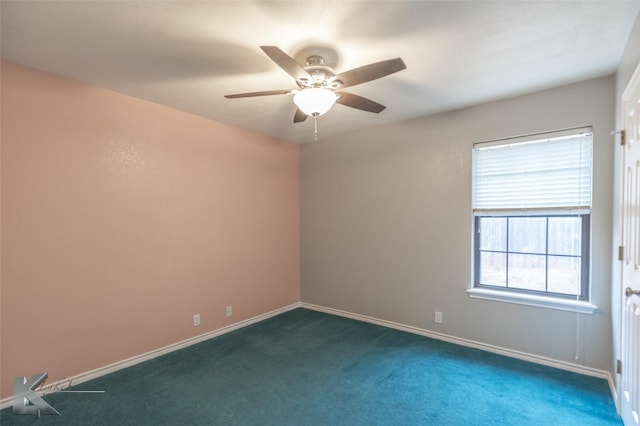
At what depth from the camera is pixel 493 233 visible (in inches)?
124

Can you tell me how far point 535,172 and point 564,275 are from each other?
0.97 meters

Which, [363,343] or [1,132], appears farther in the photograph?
[363,343]

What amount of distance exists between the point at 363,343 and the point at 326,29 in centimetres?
294

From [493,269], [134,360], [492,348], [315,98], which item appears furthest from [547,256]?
[134,360]

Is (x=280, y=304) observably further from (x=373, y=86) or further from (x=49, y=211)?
(x=373, y=86)

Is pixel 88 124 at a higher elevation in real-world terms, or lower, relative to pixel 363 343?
higher

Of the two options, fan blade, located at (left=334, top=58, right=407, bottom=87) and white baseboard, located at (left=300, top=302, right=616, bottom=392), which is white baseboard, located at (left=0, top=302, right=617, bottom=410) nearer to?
white baseboard, located at (left=300, top=302, right=616, bottom=392)

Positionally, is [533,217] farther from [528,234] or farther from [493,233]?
[493,233]

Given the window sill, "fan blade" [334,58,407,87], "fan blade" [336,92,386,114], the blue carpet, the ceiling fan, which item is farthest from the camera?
the window sill

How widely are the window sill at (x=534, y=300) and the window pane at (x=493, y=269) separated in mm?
102

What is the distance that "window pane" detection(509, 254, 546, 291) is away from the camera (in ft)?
9.44

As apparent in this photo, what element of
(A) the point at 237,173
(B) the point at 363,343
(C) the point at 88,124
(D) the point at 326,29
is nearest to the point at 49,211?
(C) the point at 88,124

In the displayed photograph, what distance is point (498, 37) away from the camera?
1.97 m

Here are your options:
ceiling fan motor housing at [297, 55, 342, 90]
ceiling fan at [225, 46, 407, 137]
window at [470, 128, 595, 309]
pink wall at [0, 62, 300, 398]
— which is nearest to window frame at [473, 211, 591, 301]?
window at [470, 128, 595, 309]
